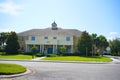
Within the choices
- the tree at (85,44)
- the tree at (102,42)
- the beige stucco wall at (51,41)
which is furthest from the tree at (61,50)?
the tree at (102,42)

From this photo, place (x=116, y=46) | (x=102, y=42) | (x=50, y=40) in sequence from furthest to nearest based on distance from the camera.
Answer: (x=102, y=42)
(x=116, y=46)
(x=50, y=40)

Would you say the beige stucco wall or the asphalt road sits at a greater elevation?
the beige stucco wall

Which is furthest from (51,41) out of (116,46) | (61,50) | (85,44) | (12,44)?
(116,46)

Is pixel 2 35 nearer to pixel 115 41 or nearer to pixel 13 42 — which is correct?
pixel 13 42

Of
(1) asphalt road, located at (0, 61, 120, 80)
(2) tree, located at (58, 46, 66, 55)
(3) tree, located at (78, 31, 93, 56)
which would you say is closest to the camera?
(1) asphalt road, located at (0, 61, 120, 80)

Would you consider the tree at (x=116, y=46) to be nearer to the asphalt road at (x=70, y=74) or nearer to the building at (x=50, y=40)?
the building at (x=50, y=40)

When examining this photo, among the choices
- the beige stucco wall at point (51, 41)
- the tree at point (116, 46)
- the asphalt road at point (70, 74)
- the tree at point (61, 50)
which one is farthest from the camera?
the tree at point (116, 46)

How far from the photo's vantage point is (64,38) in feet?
202

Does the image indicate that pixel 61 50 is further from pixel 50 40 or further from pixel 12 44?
pixel 12 44

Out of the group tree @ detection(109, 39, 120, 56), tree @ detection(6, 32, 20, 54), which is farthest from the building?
tree @ detection(109, 39, 120, 56)

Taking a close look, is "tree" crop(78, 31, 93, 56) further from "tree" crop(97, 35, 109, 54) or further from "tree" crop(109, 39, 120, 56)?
"tree" crop(97, 35, 109, 54)

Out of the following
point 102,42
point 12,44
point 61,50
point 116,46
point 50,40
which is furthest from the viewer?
point 102,42

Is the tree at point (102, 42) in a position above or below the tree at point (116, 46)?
above

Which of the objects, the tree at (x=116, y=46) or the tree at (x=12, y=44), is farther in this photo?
the tree at (x=116, y=46)
